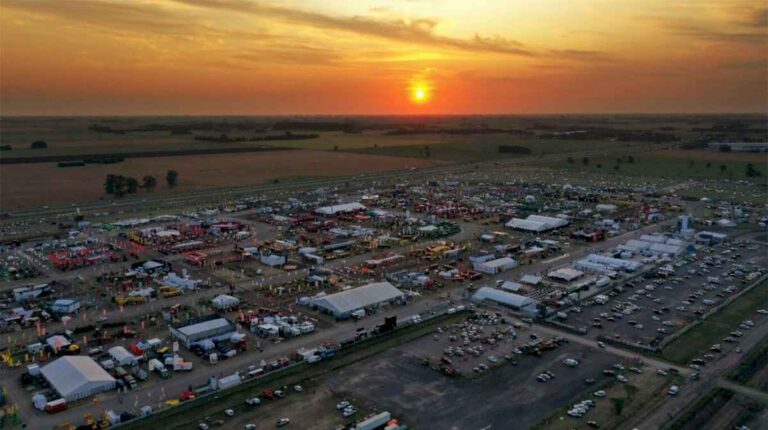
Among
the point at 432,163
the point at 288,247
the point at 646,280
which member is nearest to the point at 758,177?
the point at 432,163

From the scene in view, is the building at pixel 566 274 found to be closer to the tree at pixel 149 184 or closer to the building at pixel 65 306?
the building at pixel 65 306

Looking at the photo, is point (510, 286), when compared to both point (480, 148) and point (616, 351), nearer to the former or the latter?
point (616, 351)

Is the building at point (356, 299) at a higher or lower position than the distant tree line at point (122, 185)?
lower

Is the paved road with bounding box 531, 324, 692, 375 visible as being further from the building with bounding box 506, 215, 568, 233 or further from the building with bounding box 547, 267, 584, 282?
the building with bounding box 506, 215, 568, 233

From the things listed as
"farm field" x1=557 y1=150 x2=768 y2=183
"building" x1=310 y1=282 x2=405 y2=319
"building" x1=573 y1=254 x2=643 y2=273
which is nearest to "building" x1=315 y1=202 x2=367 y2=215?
"building" x1=310 y1=282 x2=405 y2=319

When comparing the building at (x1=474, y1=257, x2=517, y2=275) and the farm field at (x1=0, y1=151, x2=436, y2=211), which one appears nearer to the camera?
the building at (x1=474, y1=257, x2=517, y2=275)

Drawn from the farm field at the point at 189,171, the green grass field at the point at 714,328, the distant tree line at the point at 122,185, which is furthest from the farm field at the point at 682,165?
the distant tree line at the point at 122,185

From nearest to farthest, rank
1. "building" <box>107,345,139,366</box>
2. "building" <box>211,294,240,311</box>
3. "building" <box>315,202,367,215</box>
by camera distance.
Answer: "building" <box>107,345,139,366</box>
"building" <box>211,294,240,311</box>
"building" <box>315,202,367,215</box>

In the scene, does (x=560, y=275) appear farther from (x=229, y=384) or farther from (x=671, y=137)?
(x=671, y=137)
